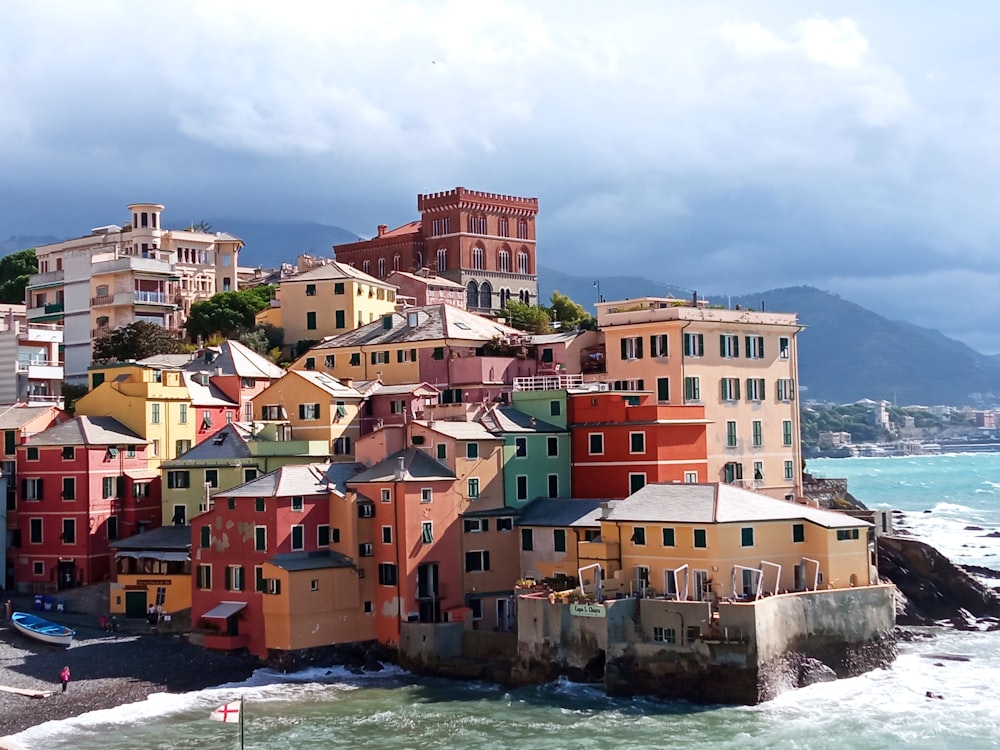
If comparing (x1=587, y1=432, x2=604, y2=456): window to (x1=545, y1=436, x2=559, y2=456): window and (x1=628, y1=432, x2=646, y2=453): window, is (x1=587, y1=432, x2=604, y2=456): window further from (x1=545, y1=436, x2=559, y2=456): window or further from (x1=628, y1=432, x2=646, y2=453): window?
(x1=545, y1=436, x2=559, y2=456): window

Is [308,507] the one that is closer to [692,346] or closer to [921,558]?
[692,346]

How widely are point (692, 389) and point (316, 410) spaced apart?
20539mm

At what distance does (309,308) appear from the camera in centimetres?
10131

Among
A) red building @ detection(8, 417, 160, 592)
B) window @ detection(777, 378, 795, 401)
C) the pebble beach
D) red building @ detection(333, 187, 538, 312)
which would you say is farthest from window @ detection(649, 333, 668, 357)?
red building @ detection(333, 187, 538, 312)

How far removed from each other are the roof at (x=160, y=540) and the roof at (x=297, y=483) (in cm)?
649

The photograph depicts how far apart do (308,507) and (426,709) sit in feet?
41.6

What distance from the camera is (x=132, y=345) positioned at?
99.6 meters

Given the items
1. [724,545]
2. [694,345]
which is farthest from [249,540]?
[694,345]

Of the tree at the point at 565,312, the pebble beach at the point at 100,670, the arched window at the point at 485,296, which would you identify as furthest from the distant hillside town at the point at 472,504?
the arched window at the point at 485,296

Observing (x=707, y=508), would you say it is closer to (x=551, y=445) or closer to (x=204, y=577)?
(x=551, y=445)

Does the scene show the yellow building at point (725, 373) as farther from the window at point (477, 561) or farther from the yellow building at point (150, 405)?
the yellow building at point (150, 405)

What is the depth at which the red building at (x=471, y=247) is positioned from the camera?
437 feet

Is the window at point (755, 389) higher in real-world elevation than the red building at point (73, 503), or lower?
higher

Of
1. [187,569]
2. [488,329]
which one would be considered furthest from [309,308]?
[187,569]
